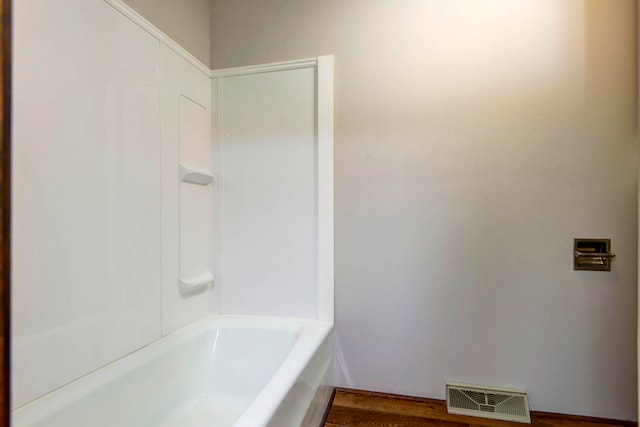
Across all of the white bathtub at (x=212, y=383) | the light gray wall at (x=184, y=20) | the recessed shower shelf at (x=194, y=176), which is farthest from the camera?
the recessed shower shelf at (x=194, y=176)

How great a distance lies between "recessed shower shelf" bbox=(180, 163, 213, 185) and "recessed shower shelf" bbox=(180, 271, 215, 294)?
21.6 inches

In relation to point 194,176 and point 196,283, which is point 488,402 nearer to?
point 196,283

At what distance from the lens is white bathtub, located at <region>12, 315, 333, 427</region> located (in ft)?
3.67

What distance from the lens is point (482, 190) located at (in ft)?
5.69

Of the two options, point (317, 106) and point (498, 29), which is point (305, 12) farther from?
point (498, 29)

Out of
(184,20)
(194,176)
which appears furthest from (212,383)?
(184,20)

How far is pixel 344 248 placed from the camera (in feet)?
6.32

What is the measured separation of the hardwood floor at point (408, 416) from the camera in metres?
1.60

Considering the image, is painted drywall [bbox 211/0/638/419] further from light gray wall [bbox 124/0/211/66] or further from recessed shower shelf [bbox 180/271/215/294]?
recessed shower shelf [bbox 180/271/215/294]

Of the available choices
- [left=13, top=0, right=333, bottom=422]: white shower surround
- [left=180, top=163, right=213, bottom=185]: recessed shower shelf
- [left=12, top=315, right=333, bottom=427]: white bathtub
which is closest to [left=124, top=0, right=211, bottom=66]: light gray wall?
[left=13, top=0, right=333, bottom=422]: white shower surround

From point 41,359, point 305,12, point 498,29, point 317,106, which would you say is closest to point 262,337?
point 41,359

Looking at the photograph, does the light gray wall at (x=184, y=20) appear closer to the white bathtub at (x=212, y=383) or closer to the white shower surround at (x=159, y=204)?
the white shower surround at (x=159, y=204)

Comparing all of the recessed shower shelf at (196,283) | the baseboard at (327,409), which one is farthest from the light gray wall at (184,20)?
the baseboard at (327,409)

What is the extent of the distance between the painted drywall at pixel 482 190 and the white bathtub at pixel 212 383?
39 cm
